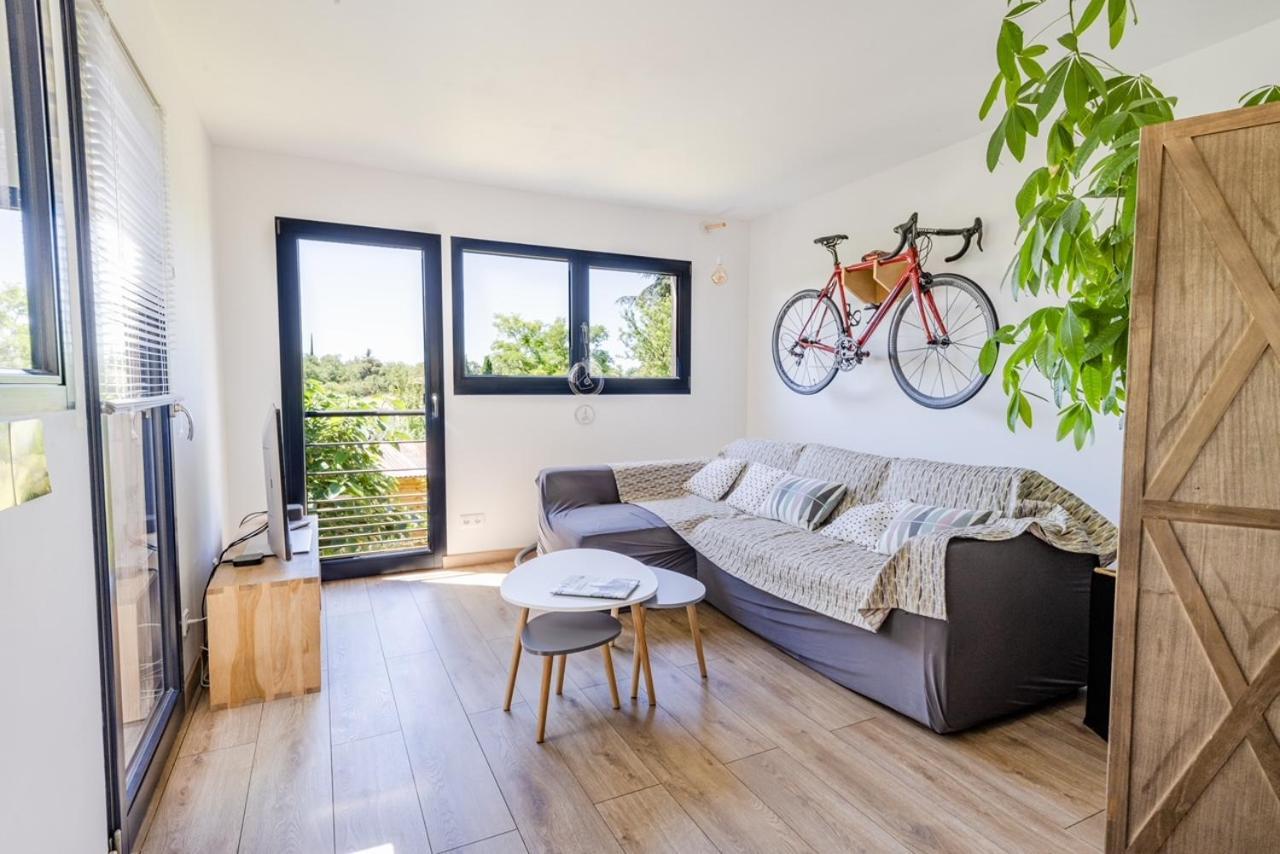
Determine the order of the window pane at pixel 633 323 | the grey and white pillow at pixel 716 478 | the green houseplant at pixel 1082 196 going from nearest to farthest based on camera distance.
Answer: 1. the green houseplant at pixel 1082 196
2. the grey and white pillow at pixel 716 478
3. the window pane at pixel 633 323

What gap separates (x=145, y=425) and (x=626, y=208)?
3379 mm

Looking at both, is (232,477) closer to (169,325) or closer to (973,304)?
(169,325)

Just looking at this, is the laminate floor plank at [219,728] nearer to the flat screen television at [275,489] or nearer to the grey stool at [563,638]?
the flat screen television at [275,489]

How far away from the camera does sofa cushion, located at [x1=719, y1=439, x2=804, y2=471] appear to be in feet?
12.7

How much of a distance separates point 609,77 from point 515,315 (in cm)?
195

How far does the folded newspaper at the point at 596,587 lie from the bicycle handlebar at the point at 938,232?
245 centimetres

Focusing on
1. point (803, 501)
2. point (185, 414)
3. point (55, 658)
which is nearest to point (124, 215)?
point (185, 414)

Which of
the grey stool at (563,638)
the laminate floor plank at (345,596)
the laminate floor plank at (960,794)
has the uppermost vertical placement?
the grey stool at (563,638)

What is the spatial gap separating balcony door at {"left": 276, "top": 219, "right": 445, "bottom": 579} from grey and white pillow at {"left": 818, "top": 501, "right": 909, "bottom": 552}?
256 centimetres

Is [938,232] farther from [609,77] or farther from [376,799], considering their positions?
[376,799]

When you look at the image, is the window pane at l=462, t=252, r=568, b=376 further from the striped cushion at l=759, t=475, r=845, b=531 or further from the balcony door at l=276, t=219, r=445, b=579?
the striped cushion at l=759, t=475, r=845, b=531

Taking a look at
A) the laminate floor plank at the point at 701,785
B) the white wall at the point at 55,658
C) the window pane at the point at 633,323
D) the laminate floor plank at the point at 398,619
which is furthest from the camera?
the window pane at the point at 633,323

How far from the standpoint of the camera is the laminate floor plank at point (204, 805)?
1.59m

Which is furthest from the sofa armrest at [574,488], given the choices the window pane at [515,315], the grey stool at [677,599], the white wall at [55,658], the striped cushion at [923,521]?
the white wall at [55,658]
